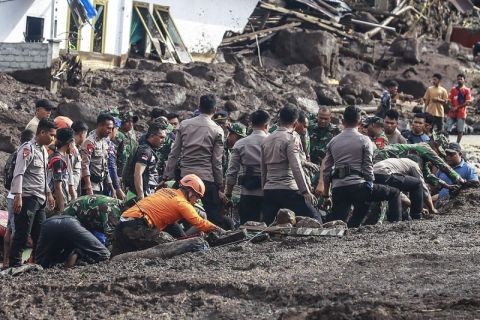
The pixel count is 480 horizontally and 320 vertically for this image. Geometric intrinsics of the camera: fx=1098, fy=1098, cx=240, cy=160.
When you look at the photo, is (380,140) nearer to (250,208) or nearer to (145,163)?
(250,208)

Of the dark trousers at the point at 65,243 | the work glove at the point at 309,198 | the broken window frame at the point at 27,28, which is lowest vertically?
the dark trousers at the point at 65,243

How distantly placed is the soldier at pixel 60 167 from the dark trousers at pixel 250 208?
219cm

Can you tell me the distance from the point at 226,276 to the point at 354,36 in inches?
1076

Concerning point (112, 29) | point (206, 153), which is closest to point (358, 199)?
point (206, 153)

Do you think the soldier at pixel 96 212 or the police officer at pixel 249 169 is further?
the police officer at pixel 249 169

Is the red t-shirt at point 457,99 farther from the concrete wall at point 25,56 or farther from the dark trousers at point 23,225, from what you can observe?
the dark trousers at point 23,225

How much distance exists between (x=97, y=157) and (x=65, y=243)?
229cm

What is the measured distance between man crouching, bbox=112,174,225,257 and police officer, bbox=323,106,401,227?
210 centimetres

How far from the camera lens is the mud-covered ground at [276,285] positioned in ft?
27.6

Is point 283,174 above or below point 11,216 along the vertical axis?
above

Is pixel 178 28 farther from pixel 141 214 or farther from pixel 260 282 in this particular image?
pixel 260 282

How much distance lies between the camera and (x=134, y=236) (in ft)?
37.5

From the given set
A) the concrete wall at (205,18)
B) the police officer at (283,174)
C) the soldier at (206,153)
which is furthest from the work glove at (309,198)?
the concrete wall at (205,18)

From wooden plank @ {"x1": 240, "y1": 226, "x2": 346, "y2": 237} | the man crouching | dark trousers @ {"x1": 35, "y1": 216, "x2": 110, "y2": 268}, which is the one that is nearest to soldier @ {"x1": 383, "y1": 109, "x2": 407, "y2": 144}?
wooden plank @ {"x1": 240, "y1": 226, "x2": 346, "y2": 237}
